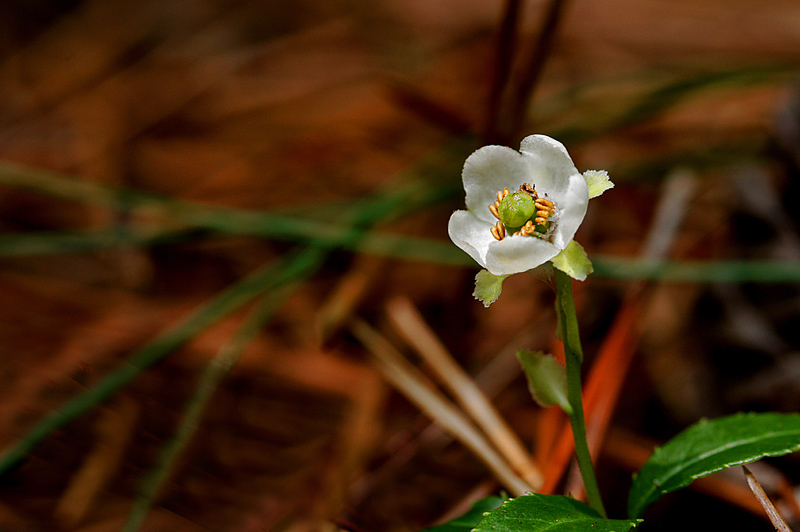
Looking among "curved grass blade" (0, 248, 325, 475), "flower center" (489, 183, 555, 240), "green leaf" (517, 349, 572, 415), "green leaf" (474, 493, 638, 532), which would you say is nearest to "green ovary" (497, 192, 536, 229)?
"flower center" (489, 183, 555, 240)

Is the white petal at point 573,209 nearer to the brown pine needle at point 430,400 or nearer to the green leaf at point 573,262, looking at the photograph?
the green leaf at point 573,262

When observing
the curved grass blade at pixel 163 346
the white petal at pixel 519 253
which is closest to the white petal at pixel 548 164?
the white petal at pixel 519 253

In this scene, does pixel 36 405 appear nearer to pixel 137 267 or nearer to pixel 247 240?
pixel 137 267

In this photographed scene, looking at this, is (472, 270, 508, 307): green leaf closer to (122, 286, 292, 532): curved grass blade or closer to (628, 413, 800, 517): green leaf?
(628, 413, 800, 517): green leaf

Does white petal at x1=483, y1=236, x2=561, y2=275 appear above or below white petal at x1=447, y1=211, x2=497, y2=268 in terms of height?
below

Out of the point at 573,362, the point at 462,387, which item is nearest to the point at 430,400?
the point at 462,387

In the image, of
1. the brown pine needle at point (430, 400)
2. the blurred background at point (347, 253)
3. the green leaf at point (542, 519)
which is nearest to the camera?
the green leaf at point (542, 519)

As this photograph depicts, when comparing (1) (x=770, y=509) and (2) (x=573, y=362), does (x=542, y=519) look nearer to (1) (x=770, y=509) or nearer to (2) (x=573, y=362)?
(2) (x=573, y=362)
